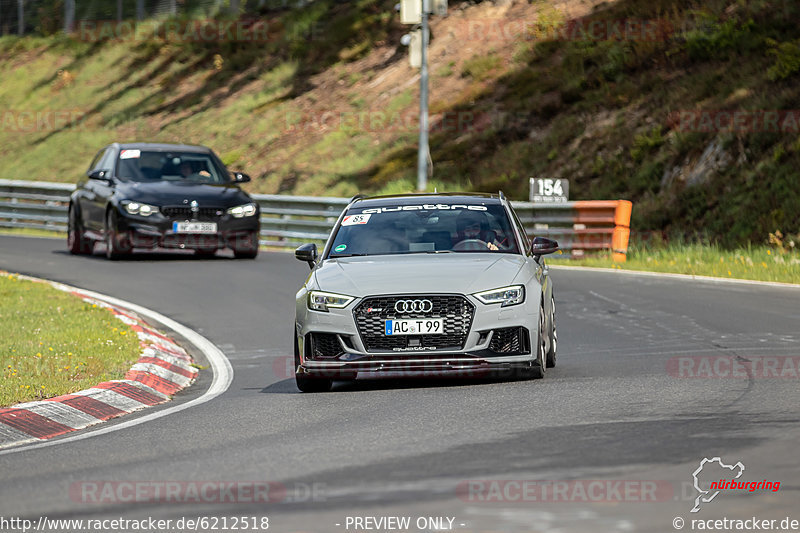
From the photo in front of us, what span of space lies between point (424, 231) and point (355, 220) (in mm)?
614

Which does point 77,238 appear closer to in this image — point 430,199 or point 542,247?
point 430,199

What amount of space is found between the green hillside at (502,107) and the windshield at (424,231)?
1316cm

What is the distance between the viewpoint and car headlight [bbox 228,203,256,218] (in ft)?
76.9

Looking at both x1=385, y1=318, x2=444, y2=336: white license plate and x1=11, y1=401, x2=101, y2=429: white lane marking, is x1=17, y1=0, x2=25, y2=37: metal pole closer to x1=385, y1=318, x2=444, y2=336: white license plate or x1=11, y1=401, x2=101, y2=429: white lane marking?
x1=11, y1=401, x2=101, y2=429: white lane marking

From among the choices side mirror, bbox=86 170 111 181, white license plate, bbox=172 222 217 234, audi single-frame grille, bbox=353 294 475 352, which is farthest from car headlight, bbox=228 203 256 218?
audi single-frame grille, bbox=353 294 475 352

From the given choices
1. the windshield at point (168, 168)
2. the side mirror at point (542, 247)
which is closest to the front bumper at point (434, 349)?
the side mirror at point (542, 247)

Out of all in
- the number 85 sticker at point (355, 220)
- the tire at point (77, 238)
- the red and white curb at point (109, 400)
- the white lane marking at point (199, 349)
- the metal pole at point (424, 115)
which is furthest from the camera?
the metal pole at point (424, 115)

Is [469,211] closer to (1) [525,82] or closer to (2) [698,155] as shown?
(2) [698,155]

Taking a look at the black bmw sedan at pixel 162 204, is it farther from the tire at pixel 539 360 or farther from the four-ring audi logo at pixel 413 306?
the four-ring audi logo at pixel 413 306

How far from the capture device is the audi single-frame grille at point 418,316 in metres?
10.6

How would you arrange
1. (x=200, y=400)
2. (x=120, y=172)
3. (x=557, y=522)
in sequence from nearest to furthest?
1. (x=557, y=522)
2. (x=200, y=400)
3. (x=120, y=172)

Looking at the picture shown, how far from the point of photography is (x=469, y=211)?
12320mm

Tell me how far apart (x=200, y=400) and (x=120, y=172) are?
13751 mm

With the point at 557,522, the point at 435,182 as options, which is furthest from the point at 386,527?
the point at 435,182
